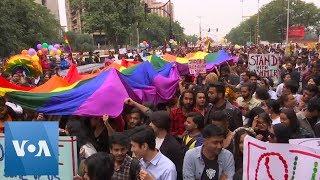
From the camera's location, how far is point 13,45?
33.8m

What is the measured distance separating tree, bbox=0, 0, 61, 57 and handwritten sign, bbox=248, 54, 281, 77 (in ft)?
82.2

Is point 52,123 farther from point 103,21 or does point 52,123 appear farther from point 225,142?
point 103,21

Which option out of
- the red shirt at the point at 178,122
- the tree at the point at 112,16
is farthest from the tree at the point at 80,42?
the red shirt at the point at 178,122

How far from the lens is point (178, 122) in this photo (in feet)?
20.0

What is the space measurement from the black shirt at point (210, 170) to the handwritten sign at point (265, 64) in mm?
6622

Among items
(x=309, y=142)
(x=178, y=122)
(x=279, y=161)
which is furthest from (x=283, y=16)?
(x=279, y=161)

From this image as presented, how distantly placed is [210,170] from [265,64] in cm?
686

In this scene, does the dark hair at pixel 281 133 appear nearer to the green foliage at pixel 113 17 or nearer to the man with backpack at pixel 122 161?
the man with backpack at pixel 122 161

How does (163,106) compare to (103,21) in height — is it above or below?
below

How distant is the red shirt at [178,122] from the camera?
6.01 meters

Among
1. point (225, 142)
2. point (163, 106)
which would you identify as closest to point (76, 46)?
point (163, 106)

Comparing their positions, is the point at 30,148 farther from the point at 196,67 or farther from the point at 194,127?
the point at 196,67

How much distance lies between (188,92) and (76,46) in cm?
5501

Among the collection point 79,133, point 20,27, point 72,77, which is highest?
point 20,27
